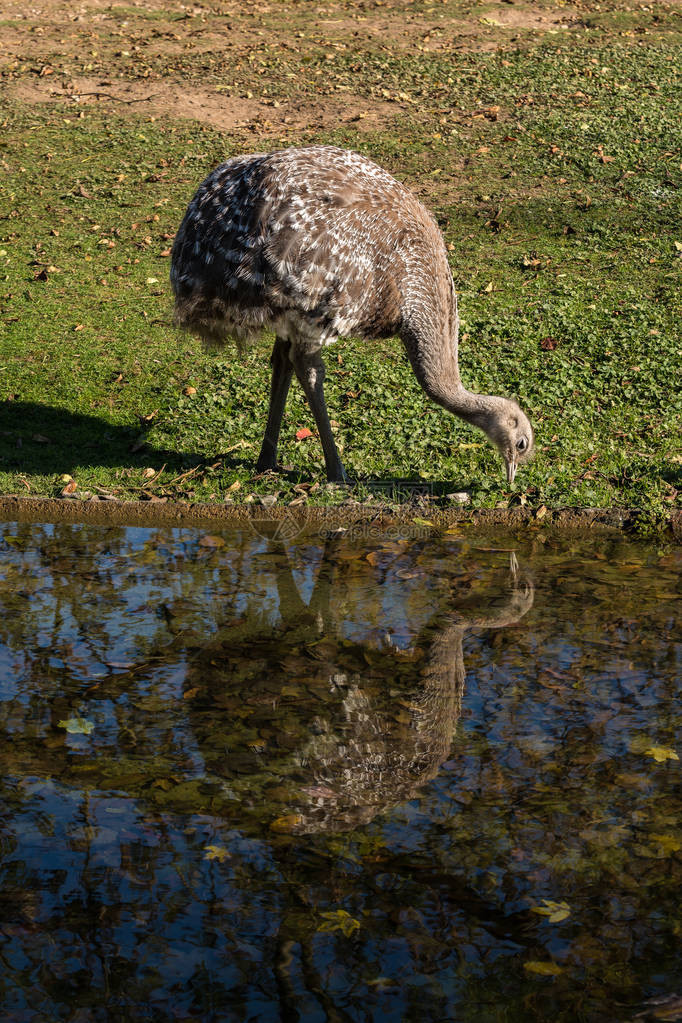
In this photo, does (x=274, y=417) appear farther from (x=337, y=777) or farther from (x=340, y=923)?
(x=340, y=923)

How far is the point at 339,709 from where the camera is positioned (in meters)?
6.58

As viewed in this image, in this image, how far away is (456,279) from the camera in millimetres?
13414

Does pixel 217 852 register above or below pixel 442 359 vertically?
below

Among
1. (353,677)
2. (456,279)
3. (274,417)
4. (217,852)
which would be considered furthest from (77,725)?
(456,279)

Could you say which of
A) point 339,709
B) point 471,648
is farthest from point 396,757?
point 471,648

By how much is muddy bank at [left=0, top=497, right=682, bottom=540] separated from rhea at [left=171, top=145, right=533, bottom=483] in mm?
483

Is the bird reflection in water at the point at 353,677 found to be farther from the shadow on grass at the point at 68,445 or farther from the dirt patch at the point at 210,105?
the dirt patch at the point at 210,105

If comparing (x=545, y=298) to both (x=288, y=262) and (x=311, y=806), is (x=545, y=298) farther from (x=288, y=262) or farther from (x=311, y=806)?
(x=311, y=806)

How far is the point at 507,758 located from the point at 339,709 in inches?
39.0

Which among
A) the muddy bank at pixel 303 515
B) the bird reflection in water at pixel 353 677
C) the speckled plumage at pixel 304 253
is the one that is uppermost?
the speckled plumage at pixel 304 253

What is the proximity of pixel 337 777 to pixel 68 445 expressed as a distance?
509cm

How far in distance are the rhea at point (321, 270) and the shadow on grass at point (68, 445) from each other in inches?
49.0

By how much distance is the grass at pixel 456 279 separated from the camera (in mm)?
9836

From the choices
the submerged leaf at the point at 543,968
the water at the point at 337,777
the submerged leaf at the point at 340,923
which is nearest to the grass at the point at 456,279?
the water at the point at 337,777
